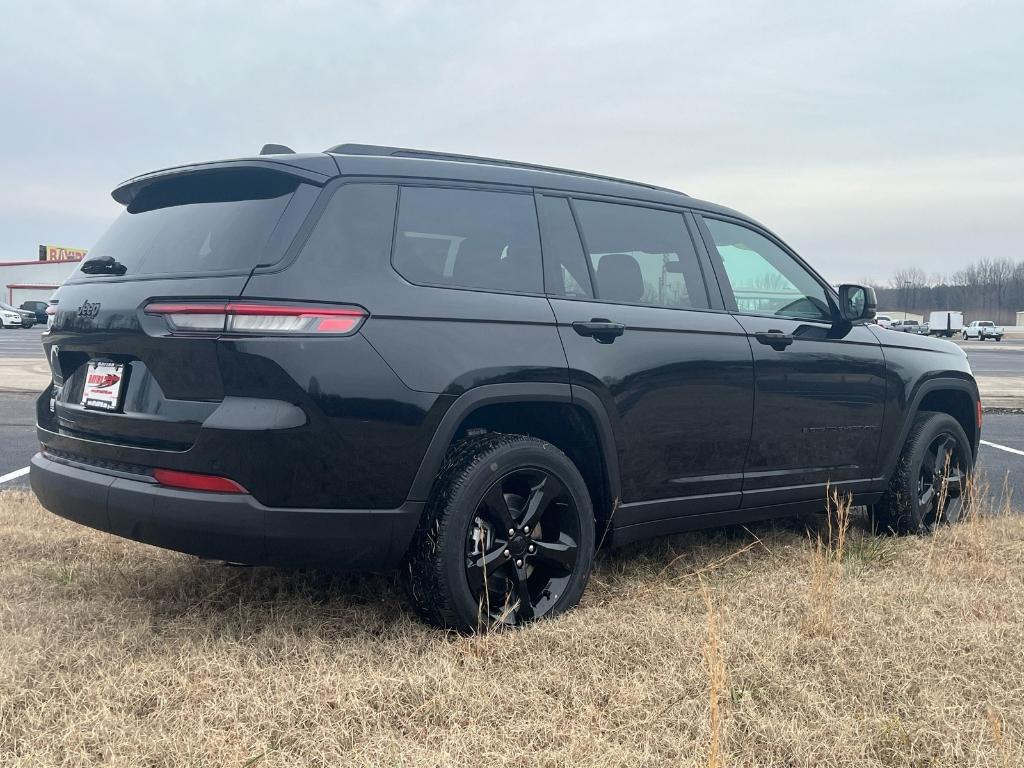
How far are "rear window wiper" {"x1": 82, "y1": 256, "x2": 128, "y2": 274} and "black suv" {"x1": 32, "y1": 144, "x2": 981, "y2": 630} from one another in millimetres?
12

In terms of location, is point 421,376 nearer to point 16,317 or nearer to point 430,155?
point 430,155

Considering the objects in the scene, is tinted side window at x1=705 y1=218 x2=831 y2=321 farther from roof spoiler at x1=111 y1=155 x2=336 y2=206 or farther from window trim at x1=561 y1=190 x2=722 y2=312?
roof spoiler at x1=111 y1=155 x2=336 y2=206

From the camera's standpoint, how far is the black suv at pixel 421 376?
9.85 feet

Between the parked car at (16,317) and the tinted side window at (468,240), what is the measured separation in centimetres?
4439

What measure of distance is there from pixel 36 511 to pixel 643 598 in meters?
3.48

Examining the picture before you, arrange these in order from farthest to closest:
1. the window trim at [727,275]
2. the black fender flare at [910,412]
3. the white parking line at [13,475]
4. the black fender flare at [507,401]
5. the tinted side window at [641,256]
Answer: the white parking line at [13,475]
the black fender flare at [910,412]
the window trim at [727,275]
the tinted side window at [641,256]
the black fender flare at [507,401]

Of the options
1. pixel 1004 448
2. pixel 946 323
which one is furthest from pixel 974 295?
pixel 1004 448

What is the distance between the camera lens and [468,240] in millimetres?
3559

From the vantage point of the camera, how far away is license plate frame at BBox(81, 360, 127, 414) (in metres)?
3.25

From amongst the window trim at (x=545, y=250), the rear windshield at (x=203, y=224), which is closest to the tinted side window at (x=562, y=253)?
the window trim at (x=545, y=250)

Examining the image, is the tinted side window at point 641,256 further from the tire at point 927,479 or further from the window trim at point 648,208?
the tire at point 927,479

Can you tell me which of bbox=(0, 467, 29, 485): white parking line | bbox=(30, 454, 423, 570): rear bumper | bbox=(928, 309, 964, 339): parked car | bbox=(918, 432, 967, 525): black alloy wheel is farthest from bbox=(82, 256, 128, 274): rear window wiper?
bbox=(928, 309, 964, 339): parked car

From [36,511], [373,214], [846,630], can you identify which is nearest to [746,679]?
[846,630]

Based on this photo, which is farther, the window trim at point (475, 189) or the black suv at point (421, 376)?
A: the window trim at point (475, 189)
